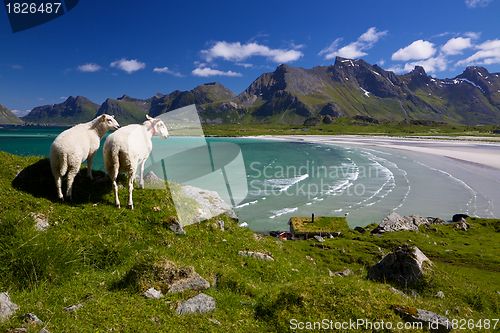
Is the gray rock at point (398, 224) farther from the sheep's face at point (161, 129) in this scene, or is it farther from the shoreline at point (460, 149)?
the shoreline at point (460, 149)

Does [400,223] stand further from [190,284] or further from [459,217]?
[190,284]

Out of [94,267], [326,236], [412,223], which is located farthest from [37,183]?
[412,223]

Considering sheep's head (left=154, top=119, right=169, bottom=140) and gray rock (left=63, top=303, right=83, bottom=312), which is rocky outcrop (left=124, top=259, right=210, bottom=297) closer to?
gray rock (left=63, top=303, right=83, bottom=312)

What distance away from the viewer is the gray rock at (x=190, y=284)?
5870mm

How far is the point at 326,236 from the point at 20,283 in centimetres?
2267

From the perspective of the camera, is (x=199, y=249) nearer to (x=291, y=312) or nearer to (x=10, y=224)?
(x=291, y=312)

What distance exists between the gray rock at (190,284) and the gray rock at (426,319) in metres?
4.51

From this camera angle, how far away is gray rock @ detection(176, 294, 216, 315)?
5.13 m

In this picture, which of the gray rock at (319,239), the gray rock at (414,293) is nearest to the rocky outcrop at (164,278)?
the gray rock at (414,293)

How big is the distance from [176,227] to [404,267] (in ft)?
30.8

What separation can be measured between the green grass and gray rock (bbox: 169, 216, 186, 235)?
10.3 inches

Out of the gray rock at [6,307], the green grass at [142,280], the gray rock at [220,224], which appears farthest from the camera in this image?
the gray rock at [220,224]

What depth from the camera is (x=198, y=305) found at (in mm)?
5336

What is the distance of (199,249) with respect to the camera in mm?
8734
